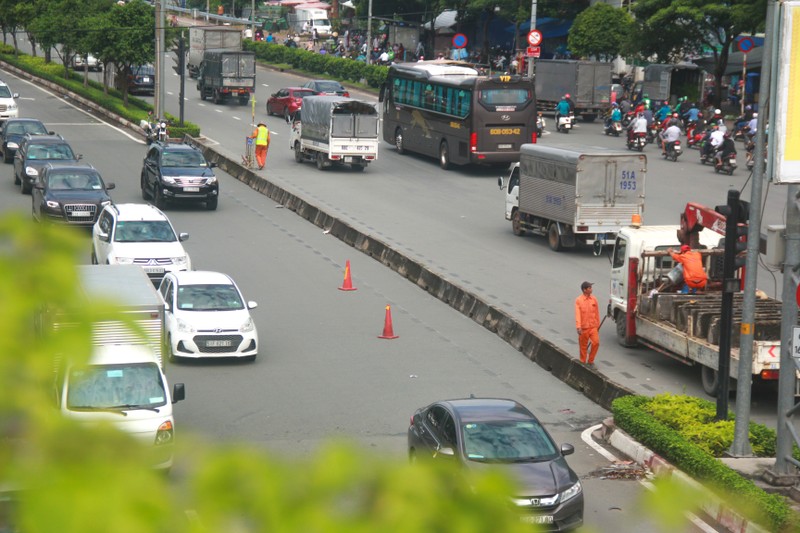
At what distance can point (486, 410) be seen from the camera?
13102 mm

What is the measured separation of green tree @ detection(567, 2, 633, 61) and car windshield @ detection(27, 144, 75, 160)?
107ft

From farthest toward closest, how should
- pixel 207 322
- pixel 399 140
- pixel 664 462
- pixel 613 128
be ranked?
pixel 613 128 → pixel 399 140 → pixel 207 322 → pixel 664 462

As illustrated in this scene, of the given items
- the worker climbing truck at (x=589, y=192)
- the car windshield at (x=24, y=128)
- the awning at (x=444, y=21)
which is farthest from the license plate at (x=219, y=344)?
the awning at (x=444, y=21)

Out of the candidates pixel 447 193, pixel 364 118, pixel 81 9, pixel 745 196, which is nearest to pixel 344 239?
pixel 447 193

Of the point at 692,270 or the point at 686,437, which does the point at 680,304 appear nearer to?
the point at 692,270

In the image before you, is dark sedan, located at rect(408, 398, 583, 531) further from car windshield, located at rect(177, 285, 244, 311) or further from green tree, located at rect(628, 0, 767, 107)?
green tree, located at rect(628, 0, 767, 107)

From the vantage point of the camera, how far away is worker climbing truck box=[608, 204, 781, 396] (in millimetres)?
16359

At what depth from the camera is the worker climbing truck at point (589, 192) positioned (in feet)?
86.3

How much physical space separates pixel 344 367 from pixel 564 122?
32670 mm

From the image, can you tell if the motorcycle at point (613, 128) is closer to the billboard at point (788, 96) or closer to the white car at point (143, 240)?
the white car at point (143, 240)

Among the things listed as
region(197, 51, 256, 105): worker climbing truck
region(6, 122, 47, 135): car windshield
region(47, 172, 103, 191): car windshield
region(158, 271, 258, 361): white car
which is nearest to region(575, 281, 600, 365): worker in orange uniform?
region(158, 271, 258, 361): white car

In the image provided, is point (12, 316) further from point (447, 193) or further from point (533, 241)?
point (447, 193)

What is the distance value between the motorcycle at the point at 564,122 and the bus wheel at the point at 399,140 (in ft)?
27.3

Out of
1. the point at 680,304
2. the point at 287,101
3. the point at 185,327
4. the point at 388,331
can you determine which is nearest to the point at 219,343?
the point at 185,327
